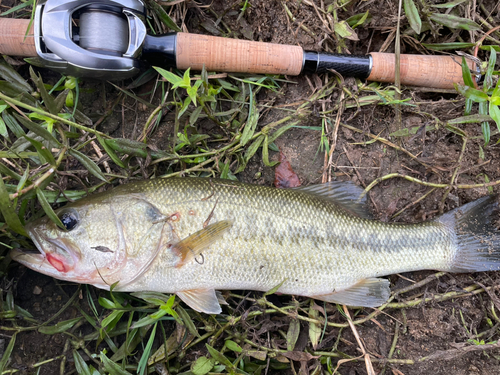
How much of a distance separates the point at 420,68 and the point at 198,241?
232 cm

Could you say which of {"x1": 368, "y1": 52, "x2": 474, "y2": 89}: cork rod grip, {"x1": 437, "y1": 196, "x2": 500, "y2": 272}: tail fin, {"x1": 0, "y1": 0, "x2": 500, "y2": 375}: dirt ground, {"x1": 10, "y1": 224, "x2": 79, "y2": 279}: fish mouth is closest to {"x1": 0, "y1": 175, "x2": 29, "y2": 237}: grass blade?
{"x1": 10, "y1": 224, "x2": 79, "y2": 279}: fish mouth

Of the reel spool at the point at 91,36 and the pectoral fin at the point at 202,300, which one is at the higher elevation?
the reel spool at the point at 91,36

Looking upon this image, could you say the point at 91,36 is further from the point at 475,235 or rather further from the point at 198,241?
the point at 475,235

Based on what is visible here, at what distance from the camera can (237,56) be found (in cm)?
276

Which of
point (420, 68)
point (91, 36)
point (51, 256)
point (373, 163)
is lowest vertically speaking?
point (51, 256)

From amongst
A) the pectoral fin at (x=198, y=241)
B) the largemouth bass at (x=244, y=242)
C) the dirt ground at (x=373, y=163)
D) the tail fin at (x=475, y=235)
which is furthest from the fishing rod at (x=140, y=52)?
the pectoral fin at (x=198, y=241)

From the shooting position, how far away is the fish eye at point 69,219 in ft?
7.48

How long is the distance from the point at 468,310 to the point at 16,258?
135 inches

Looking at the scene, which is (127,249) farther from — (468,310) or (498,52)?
(498,52)

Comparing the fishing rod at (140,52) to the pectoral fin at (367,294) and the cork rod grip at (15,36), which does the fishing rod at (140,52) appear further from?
the pectoral fin at (367,294)

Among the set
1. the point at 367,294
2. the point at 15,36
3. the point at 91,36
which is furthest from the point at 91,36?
the point at 367,294

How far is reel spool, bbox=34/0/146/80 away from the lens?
2264mm

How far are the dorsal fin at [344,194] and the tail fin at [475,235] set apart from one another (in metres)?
0.62

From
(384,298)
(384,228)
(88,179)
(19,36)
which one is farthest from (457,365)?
(19,36)
